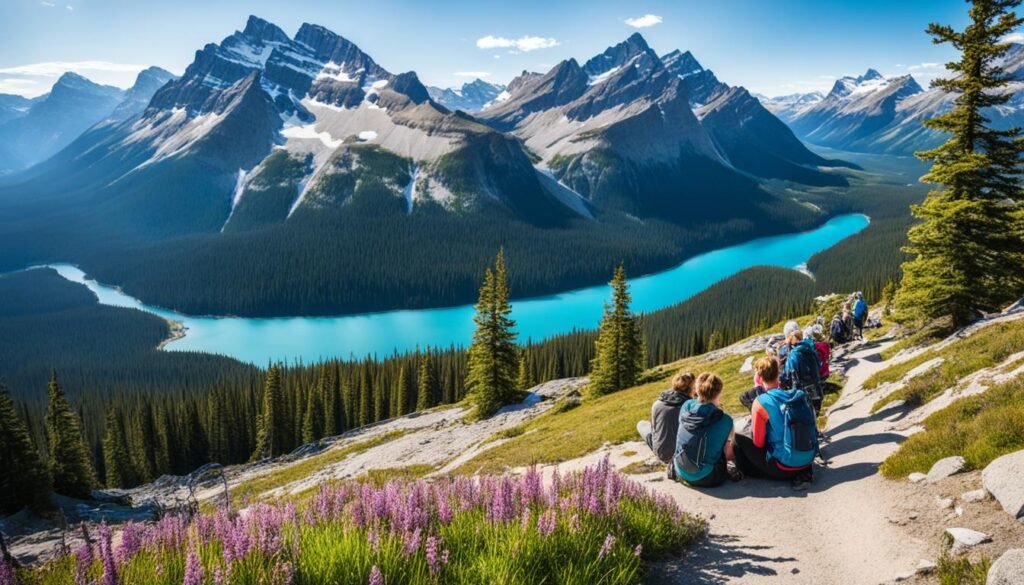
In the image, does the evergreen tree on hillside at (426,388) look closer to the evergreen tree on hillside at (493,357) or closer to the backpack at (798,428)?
the evergreen tree on hillside at (493,357)

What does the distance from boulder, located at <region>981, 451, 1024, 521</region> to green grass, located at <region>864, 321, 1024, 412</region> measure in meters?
5.71

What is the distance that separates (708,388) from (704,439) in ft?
3.53

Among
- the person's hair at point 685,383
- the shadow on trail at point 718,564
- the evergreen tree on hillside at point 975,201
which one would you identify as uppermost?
the evergreen tree on hillside at point 975,201

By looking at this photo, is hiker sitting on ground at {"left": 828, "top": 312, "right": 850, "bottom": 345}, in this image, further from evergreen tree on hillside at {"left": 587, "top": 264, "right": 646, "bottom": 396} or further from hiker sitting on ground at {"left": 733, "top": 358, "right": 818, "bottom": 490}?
evergreen tree on hillside at {"left": 587, "top": 264, "right": 646, "bottom": 396}

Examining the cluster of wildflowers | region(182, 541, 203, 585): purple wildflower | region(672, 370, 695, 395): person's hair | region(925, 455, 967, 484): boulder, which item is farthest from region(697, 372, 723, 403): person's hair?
region(182, 541, 203, 585): purple wildflower

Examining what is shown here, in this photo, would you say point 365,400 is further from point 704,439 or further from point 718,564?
point 718,564

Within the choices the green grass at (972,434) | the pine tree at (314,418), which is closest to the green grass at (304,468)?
the pine tree at (314,418)

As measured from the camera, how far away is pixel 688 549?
7.28 metres

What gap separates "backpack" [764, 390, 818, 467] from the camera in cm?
969

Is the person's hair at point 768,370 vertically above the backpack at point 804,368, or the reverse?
the person's hair at point 768,370

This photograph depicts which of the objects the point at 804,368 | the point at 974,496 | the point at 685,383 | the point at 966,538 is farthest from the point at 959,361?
the point at 966,538

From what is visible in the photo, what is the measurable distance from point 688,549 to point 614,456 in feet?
29.3

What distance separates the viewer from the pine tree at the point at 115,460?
227 feet

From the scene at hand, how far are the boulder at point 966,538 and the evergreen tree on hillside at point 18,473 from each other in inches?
1531
